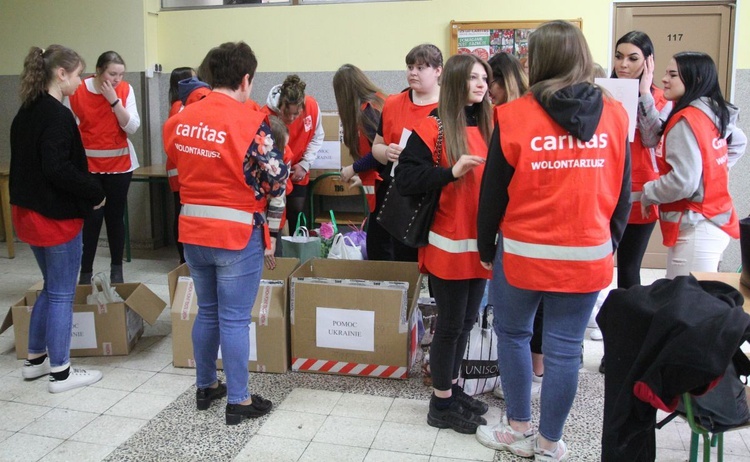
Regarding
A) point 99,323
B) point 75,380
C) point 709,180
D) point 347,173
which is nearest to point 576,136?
point 709,180

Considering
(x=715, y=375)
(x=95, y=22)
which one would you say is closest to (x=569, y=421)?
(x=715, y=375)

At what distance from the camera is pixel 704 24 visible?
4.91 metres

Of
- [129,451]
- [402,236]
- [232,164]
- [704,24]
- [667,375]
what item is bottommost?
[129,451]

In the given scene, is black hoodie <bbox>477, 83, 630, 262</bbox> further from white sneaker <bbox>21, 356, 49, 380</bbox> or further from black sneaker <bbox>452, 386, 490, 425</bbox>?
white sneaker <bbox>21, 356, 49, 380</bbox>

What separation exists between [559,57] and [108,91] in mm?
3165

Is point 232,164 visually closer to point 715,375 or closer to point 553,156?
point 553,156

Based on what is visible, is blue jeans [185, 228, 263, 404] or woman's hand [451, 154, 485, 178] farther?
blue jeans [185, 228, 263, 404]

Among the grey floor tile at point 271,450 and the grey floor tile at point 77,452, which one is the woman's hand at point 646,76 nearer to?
the grey floor tile at point 271,450

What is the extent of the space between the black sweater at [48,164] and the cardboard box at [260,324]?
622 mm

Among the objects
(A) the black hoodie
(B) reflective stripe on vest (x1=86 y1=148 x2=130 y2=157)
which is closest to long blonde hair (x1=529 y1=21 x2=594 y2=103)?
(A) the black hoodie

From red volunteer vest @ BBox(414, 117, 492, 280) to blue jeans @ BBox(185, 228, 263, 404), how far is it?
0.74 meters

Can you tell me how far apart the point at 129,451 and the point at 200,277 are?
697mm

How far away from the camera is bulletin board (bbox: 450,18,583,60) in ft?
16.7

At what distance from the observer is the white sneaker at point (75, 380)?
3.13m
